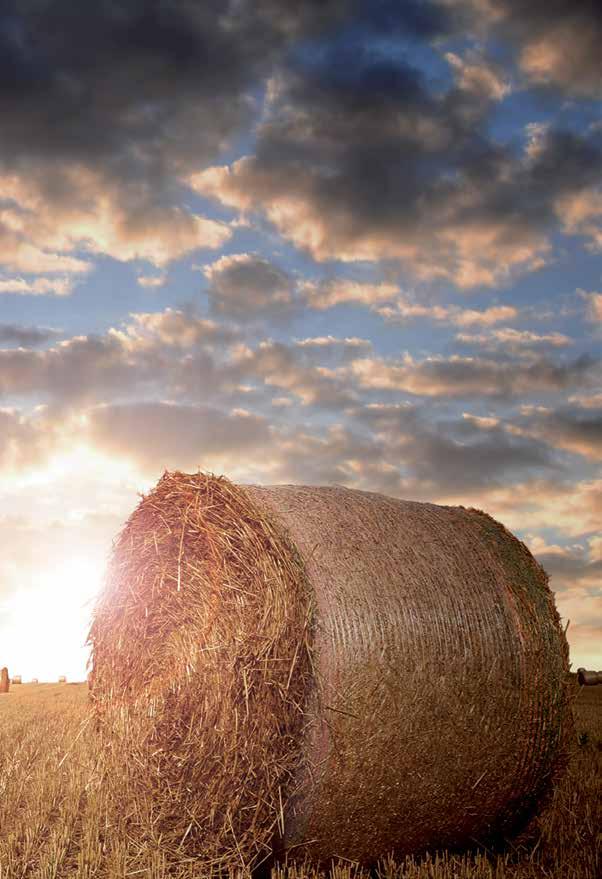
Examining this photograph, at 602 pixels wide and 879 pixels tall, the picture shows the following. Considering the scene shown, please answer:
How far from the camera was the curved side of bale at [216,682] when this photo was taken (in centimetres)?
532

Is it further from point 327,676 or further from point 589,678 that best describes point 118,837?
point 589,678

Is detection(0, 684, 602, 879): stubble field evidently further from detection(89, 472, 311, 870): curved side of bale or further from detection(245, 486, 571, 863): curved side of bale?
detection(245, 486, 571, 863): curved side of bale

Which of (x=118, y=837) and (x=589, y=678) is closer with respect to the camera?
(x=118, y=837)

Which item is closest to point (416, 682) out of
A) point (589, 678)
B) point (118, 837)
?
point (118, 837)

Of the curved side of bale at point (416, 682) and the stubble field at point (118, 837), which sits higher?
the curved side of bale at point (416, 682)

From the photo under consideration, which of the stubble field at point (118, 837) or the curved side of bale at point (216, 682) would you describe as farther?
the stubble field at point (118, 837)

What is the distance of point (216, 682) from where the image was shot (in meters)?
5.44

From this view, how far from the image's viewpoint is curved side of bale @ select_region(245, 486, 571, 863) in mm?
5457

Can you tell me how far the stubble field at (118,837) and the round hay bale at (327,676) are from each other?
169mm

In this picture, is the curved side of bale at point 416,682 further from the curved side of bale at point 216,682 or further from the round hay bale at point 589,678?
the round hay bale at point 589,678

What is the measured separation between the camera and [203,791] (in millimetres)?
5461

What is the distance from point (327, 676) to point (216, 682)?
68 centimetres

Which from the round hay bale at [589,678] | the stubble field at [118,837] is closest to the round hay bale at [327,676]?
the stubble field at [118,837]

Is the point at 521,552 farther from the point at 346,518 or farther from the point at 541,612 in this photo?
the point at 346,518
